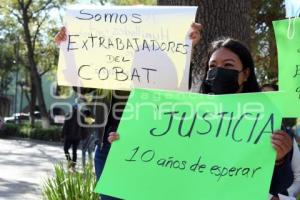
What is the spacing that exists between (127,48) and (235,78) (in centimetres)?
108

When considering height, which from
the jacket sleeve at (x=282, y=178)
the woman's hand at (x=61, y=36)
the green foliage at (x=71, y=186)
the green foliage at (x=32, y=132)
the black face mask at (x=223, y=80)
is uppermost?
the woman's hand at (x=61, y=36)

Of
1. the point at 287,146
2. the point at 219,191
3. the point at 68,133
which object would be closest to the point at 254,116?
the point at 287,146

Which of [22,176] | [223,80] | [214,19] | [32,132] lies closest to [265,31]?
Result: [22,176]

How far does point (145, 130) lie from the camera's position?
273cm

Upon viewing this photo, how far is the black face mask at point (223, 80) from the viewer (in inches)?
104

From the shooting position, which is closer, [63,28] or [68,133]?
[63,28]

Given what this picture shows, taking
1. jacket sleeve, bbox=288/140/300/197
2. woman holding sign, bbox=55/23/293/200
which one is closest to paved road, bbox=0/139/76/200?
woman holding sign, bbox=55/23/293/200

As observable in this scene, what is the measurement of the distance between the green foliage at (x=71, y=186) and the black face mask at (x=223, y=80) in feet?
10.1

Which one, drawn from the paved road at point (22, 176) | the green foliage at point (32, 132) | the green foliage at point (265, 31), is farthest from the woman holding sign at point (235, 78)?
the green foliage at point (32, 132)

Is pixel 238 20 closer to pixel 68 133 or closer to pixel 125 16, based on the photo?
pixel 125 16

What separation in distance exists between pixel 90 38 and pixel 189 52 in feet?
2.23

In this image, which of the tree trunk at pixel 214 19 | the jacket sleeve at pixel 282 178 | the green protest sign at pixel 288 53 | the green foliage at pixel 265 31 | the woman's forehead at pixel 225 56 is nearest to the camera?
the jacket sleeve at pixel 282 178

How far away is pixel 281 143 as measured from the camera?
2434 millimetres

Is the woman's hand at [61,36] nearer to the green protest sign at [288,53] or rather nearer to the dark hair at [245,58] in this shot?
the dark hair at [245,58]
